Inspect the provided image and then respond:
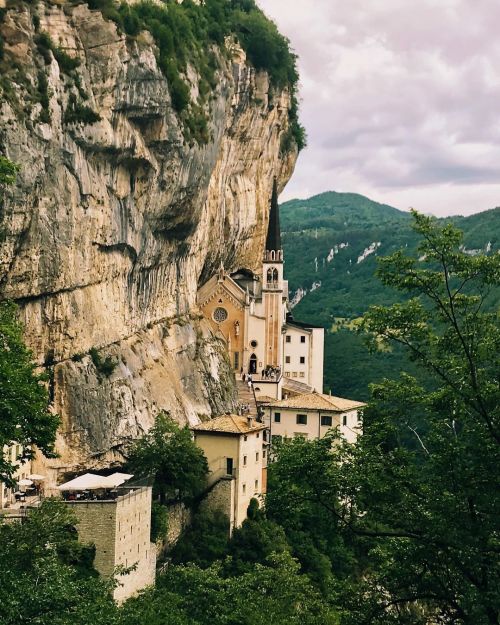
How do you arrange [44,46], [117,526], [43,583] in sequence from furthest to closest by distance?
[44,46] → [117,526] → [43,583]

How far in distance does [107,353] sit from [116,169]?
330 inches

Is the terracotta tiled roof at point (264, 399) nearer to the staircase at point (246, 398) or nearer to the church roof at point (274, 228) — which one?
the staircase at point (246, 398)

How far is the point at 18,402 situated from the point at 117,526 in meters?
13.2

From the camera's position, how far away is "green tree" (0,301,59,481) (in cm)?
2781

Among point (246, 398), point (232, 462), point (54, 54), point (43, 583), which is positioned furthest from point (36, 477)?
point (246, 398)

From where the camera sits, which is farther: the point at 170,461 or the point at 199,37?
the point at 199,37

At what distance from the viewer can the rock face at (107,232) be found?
145 ft

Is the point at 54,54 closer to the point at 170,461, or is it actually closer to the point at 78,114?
the point at 78,114

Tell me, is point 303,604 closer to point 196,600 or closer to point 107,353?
point 196,600

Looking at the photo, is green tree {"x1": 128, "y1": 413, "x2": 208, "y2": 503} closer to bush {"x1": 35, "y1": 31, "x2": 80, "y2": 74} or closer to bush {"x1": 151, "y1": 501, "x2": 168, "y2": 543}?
bush {"x1": 151, "y1": 501, "x2": 168, "y2": 543}

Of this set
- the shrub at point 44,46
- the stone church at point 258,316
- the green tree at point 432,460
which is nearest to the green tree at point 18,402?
the green tree at point 432,460

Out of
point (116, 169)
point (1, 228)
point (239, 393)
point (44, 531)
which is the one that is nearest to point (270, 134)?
point (239, 393)

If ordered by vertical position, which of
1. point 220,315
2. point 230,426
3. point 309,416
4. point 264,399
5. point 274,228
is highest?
point 274,228

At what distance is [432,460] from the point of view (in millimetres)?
22812
